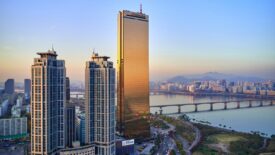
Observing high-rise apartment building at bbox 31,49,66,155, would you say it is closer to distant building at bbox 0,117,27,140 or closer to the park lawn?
distant building at bbox 0,117,27,140

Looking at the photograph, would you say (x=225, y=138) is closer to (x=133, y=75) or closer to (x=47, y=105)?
(x=133, y=75)

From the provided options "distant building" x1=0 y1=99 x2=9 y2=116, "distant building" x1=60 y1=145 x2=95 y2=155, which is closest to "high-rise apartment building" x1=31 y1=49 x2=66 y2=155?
"distant building" x1=60 y1=145 x2=95 y2=155

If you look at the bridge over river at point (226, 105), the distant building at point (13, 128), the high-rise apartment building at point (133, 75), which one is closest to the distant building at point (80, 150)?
the high-rise apartment building at point (133, 75)

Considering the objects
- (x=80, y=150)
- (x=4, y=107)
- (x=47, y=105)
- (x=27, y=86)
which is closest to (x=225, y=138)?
(x=80, y=150)

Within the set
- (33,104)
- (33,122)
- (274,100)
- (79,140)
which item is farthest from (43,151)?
(274,100)

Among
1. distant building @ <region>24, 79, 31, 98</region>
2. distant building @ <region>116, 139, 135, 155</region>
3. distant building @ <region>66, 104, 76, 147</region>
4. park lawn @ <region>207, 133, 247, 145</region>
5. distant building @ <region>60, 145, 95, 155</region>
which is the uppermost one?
distant building @ <region>24, 79, 31, 98</region>

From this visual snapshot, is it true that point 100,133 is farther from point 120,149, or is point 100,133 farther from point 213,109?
point 213,109
